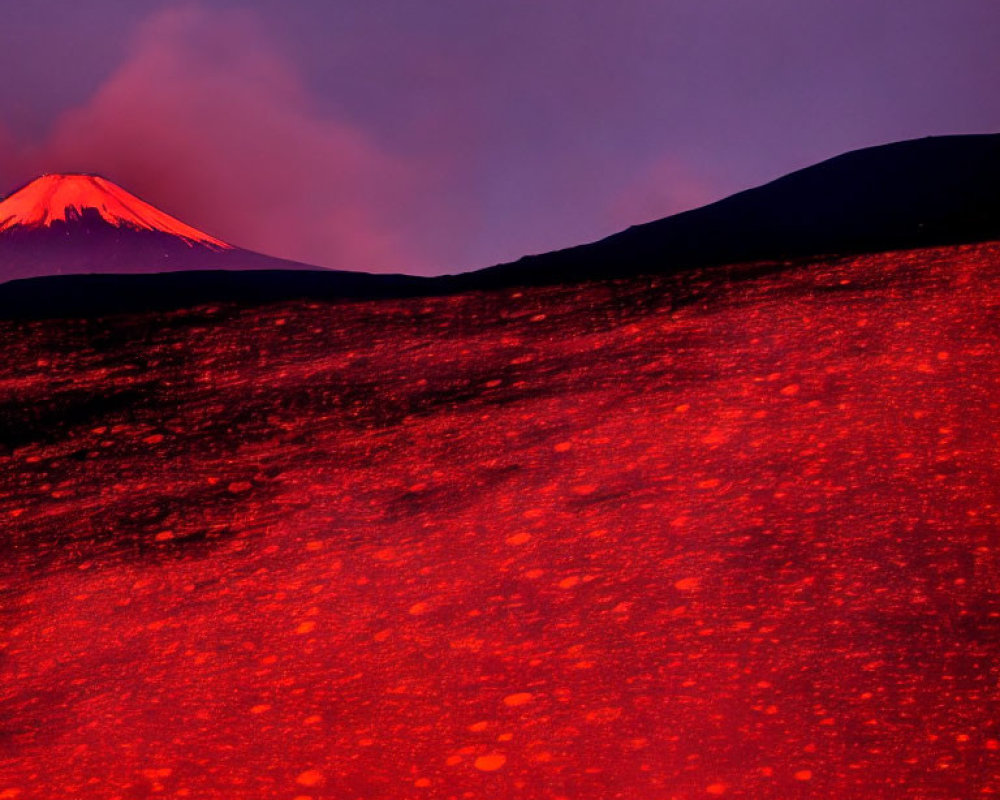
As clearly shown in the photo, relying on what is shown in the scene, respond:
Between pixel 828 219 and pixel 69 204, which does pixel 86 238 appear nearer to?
pixel 69 204

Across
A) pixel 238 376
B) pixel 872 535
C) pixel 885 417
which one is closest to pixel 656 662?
pixel 872 535

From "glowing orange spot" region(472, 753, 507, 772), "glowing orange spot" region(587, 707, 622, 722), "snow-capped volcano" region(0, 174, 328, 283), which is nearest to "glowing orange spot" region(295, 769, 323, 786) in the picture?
"glowing orange spot" region(472, 753, 507, 772)

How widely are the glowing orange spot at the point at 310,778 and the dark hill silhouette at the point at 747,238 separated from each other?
137 cm

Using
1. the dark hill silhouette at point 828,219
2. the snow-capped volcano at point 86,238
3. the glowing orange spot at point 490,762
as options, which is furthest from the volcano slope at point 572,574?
the snow-capped volcano at point 86,238

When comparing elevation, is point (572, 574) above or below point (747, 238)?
below

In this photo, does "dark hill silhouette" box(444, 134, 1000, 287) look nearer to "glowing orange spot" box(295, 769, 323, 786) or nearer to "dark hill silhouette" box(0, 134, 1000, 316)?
"dark hill silhouette" box(0, 134, 1000, 316)

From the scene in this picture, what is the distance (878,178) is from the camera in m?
3.12

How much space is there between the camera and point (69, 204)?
126ft

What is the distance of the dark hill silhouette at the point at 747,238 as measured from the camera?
2.62 m

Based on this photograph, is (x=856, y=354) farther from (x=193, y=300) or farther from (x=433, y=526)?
(x=193, y=300)

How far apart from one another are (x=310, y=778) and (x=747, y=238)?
2012mm

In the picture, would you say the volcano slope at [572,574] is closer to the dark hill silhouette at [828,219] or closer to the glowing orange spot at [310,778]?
the glowing orange spot at [310,778]

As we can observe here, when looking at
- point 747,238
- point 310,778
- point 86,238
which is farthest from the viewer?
point 86,238

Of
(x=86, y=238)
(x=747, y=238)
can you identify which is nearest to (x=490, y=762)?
(x=747, y=238)
